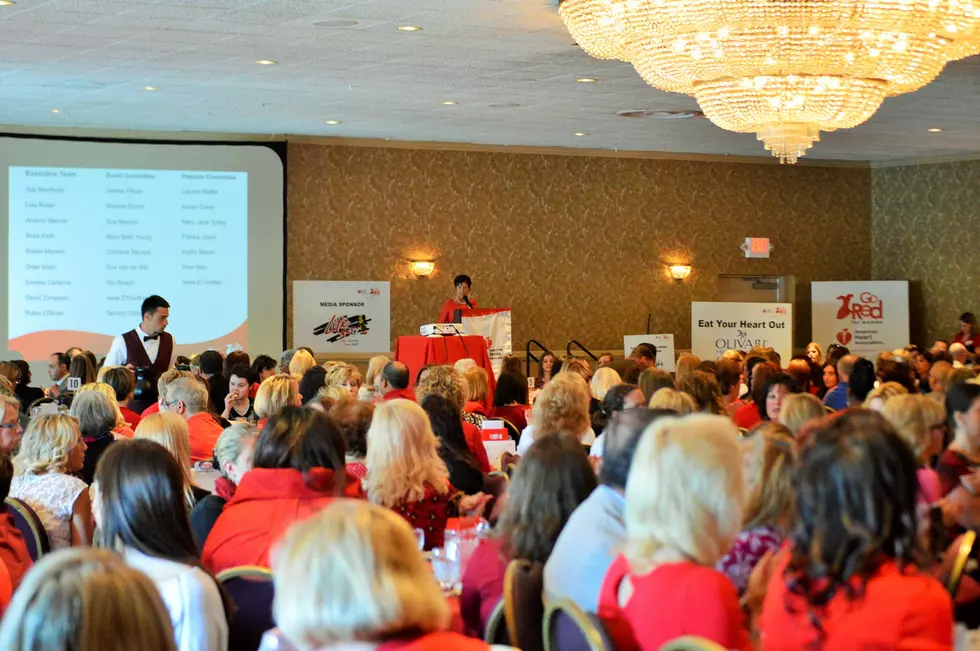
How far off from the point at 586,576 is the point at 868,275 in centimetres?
1681

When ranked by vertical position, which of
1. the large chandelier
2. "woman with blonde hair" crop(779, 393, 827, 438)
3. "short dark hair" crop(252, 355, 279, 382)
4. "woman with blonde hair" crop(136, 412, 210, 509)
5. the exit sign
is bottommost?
"woman with blonde hair" crop(136, 412, 210, 509)

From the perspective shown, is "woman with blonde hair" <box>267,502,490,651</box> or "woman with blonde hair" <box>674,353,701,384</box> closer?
"woman with blonde hair" <box>267,502,490,651</box>

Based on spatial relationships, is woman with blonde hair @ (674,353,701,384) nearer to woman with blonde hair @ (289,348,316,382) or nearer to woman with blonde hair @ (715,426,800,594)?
woman with blonde hair @ (289,348,316,382)

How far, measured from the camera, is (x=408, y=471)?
440 cm

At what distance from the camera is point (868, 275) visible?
1903cm

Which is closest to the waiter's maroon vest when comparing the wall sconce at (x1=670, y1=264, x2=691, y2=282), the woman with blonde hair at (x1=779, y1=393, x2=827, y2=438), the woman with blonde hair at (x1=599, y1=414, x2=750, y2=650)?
the woman with blonde hair at (x1=779, y1=393, x2=827, y2=438)

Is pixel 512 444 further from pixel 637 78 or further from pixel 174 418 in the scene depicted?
pixel 637 78

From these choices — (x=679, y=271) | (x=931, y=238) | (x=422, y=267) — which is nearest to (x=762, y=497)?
(x=422, y=267)

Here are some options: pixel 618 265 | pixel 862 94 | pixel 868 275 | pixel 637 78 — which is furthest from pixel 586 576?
pixel 868 275

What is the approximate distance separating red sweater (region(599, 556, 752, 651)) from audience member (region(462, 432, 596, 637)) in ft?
2.26

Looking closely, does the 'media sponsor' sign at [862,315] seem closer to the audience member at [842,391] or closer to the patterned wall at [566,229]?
the patterned wall at [566,229]

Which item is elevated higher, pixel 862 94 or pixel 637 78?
pixel 637 78

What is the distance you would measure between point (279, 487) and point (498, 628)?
3.10 feet

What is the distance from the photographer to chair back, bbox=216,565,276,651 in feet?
10.6
